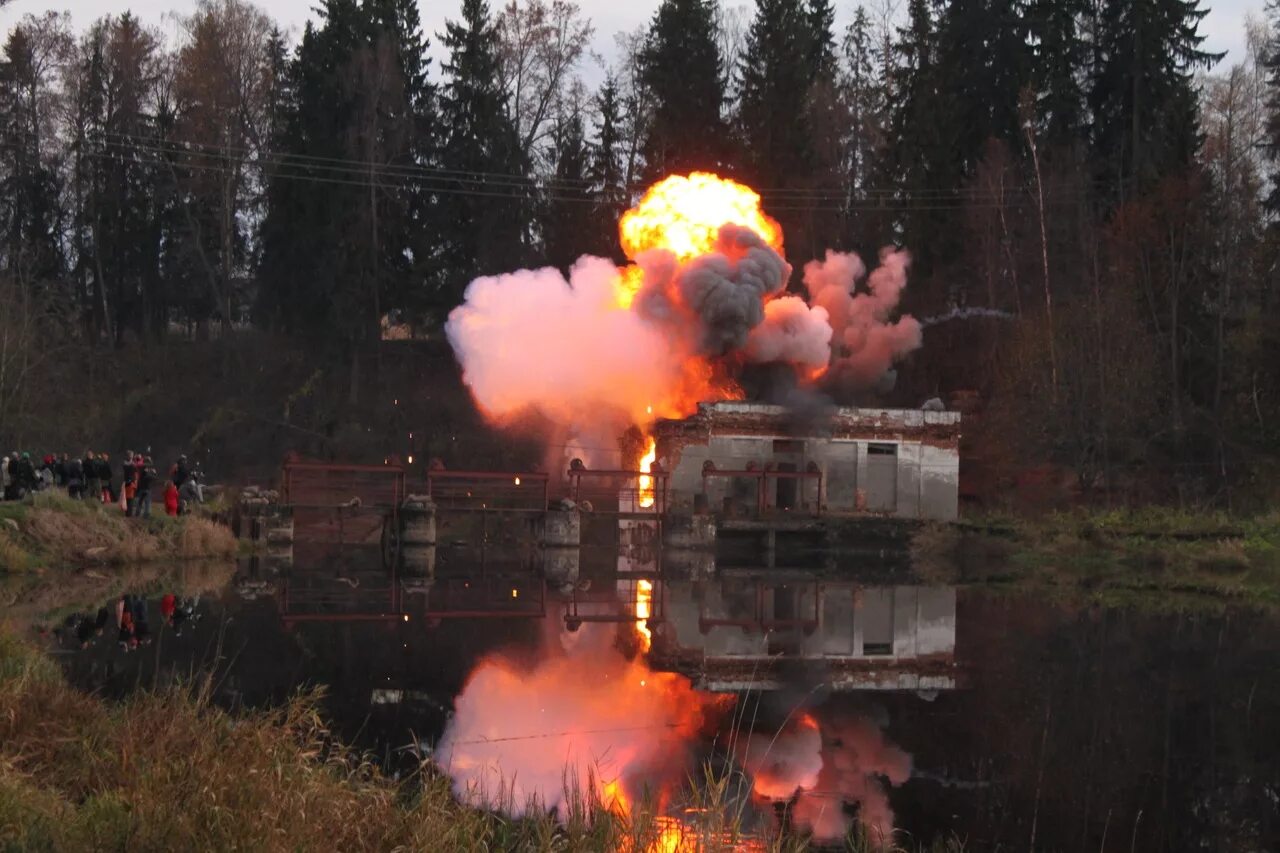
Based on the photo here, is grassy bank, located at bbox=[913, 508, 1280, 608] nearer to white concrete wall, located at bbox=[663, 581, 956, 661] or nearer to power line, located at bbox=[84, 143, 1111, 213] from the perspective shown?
white concrete wall, located at bbox=[663, 581, 956, 661]

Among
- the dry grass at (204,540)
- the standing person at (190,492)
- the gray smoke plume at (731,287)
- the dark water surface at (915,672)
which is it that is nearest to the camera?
the dark water surface at (915,672)

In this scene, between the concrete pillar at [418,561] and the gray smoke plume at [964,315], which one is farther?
the gray smoke plume at [964,315]

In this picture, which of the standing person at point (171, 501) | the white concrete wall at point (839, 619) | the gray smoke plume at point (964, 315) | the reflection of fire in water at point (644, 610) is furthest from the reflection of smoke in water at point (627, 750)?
the gray smoke plume at point (964, 315)

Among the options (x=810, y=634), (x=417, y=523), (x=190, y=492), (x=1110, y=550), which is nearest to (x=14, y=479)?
(x=190, y=492)

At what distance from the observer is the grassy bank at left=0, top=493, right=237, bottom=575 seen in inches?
1224

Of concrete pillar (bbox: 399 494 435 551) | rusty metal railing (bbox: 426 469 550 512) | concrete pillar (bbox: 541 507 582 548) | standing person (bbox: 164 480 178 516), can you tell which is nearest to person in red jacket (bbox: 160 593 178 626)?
standing person (bbox: 164 480 178 516)

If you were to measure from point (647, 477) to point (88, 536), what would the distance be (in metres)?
22.9

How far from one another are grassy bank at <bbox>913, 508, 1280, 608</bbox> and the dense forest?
18.5 feet

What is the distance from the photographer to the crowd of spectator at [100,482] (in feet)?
119

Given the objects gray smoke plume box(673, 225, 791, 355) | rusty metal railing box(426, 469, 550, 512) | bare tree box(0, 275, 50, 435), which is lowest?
rusty metal railing box(426, 469, 550, 512)

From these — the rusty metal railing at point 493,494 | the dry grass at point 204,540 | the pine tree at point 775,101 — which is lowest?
the dry grass at point 204,540

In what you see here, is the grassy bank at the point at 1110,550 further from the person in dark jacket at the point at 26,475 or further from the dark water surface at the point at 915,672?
the person in dark jacket at the point at 26,475

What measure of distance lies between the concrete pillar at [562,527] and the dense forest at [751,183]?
17778 mm

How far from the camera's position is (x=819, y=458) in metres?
50.5
